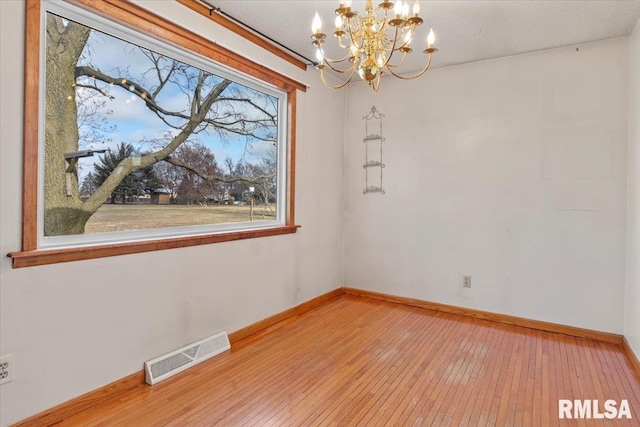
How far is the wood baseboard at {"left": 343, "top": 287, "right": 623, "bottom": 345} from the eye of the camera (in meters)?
3.07

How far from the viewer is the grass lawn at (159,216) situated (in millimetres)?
2199

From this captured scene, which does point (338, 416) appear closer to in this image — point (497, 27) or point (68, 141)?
→ point (68, 141)

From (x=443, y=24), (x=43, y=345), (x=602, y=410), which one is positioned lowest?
(x=602, y=410)

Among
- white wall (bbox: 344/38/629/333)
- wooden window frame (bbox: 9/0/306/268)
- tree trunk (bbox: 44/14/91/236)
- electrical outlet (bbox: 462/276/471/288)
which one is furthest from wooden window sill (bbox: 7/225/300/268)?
electrical outlet (bbox: 462/276/471/288)

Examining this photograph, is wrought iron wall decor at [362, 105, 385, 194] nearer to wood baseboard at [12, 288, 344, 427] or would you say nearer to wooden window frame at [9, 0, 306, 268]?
wooden window frame at [9, 0, 306, 268]

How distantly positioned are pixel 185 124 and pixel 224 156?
43 centimetres

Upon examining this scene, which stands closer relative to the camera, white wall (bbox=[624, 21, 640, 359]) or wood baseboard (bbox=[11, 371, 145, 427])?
wood baseboard (bbox=[11, 371, 145, 427])

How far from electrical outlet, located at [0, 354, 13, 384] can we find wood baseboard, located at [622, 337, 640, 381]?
3.77 m

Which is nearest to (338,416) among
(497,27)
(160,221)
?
(160,221)

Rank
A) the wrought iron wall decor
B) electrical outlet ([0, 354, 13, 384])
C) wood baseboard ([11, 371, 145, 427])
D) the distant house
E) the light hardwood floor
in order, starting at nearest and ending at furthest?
electrical outlet ([0, 354, 13, 384]), wood baseboard ([11, 371, 145, 427]), the light hardwood floor, the distant house, the wrought iron wall decor

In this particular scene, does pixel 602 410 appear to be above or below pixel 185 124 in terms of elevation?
below

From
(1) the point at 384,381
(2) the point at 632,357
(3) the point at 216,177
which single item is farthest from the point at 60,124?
(2) the point at 632,357

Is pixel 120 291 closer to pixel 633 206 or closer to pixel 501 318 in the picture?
pixel 501 318

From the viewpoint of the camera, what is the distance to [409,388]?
88.8 inches
